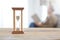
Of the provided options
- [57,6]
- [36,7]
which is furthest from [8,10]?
[57,6]

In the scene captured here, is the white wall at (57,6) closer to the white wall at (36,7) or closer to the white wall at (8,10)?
the white wall at (36,7)

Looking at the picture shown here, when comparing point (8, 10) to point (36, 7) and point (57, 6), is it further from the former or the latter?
point (57, 6)

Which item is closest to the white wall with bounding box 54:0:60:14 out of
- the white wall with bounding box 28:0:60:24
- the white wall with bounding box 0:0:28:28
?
the white wall with bounding box 28:0:60:24

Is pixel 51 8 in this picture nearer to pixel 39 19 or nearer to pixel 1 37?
pixel 39 19

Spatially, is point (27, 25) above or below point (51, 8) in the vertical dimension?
below

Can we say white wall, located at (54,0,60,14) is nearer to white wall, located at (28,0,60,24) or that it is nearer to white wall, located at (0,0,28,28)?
white wall, located at (28,0,60,24)

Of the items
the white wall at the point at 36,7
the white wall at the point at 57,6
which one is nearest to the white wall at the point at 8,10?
the white wall at the point at 36,7

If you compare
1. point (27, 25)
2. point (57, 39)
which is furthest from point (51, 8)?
point (57, 39)

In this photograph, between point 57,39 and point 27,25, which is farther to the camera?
point 27,25

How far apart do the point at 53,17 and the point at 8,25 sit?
3.55ft

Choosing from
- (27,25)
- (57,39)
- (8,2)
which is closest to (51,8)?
(27,25)

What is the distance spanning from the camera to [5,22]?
3637 mm

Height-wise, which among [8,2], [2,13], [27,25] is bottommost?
[27,25]

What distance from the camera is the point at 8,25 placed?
143 inches
